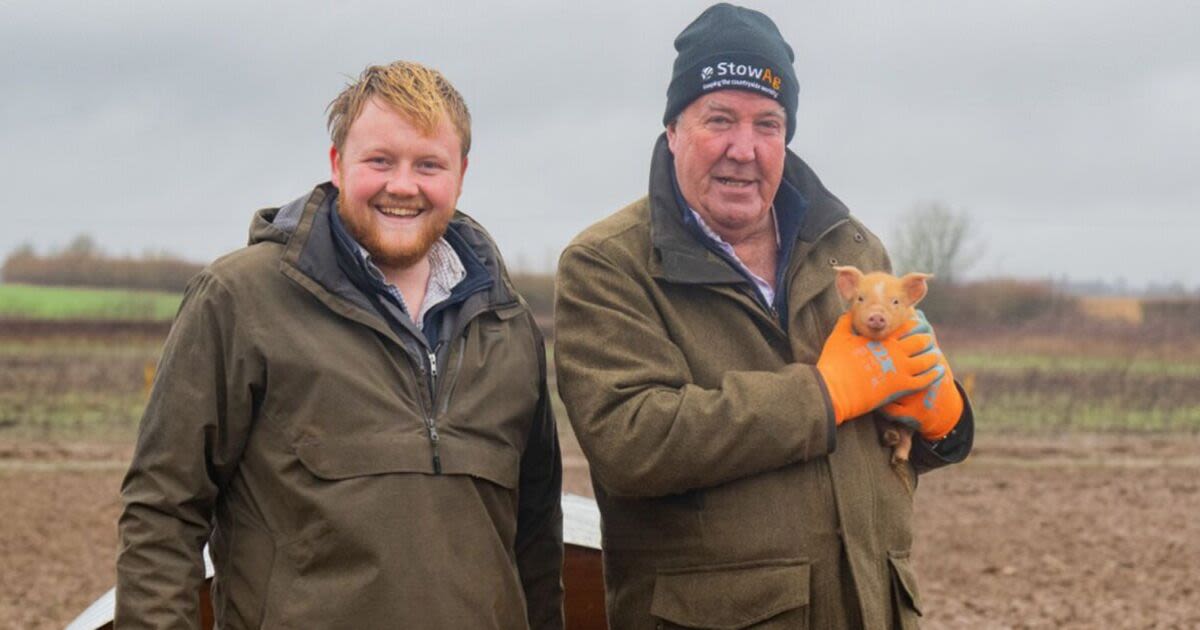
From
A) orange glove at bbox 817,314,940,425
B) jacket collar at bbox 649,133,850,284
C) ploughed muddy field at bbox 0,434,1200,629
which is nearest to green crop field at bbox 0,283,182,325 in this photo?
ploughed muddy field at bbox 0,434,1200,629

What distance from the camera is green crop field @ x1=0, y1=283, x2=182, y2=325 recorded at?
81.3 ft

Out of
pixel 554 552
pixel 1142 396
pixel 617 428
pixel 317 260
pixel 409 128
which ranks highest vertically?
pixel 409 128

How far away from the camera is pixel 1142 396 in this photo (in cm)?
2175

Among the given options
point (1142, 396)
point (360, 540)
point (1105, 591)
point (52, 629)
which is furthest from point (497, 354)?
point (1142, 396)

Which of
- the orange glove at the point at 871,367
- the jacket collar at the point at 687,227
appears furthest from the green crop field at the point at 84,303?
the orange glove at the point at 871,367

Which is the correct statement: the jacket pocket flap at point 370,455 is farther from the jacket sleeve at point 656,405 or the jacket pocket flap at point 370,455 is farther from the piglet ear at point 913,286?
the piglet ear at point 913,286

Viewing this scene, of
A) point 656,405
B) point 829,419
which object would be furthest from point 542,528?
point 829,419

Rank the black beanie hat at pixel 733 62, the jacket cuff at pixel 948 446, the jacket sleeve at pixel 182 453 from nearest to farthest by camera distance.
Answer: the jacket sleeve at pixel 182 453, the black beanie hat at pixel 733 62, the jacket cuff at pixel 948 446

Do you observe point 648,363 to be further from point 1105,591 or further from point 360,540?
point 1105,591

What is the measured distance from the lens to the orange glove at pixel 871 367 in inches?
133

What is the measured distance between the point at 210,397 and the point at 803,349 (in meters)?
1.28

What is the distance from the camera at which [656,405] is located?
128 inches

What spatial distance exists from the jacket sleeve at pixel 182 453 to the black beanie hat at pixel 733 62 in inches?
46.0

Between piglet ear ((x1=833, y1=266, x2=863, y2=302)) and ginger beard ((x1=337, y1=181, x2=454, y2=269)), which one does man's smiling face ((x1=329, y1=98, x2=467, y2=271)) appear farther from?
piglet ear ((x1=833, y1=266, x2=863, y2=302))
